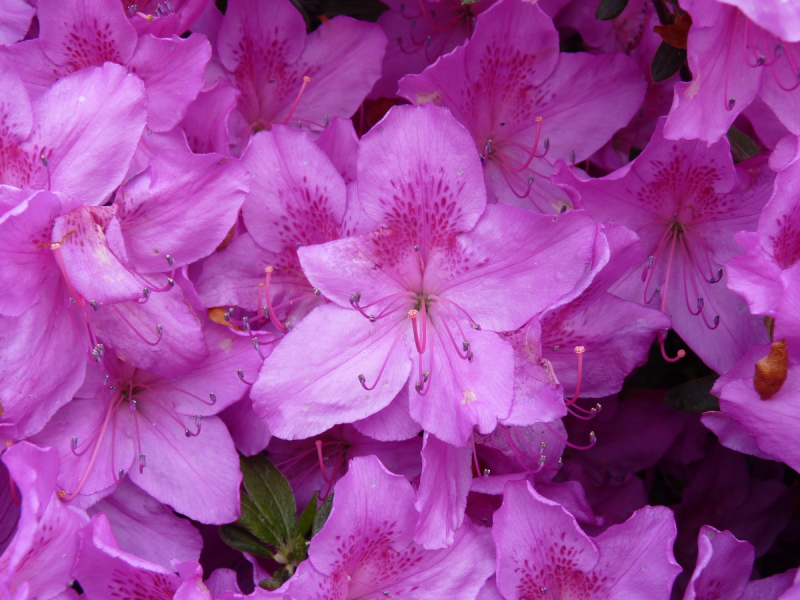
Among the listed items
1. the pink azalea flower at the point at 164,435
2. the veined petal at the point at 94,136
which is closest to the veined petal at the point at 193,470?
the pink azalea flower at the point at 164,435

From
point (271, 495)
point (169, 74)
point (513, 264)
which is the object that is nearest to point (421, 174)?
point (513, 264)

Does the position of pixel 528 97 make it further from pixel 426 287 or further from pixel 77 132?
pixel 77 132

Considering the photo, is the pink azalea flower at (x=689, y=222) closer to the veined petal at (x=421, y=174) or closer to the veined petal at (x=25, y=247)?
the veined petal at (x=421, y=174)

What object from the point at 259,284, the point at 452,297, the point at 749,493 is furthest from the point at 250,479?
the point at 749,493

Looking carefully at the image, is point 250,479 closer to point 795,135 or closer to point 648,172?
point 648,172

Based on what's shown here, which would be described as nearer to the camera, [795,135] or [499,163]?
[795,135]

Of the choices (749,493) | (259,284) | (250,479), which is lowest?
(749,493)
